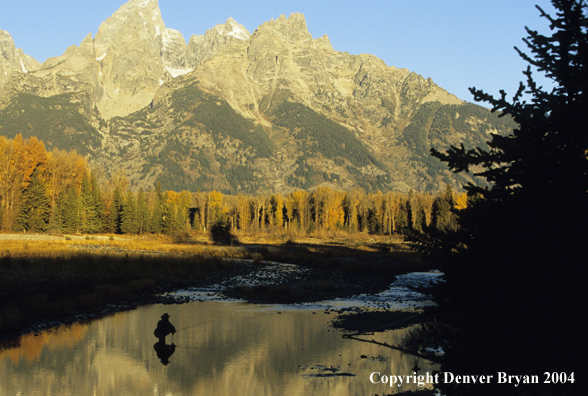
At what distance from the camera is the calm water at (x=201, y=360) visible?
13758 millimetres

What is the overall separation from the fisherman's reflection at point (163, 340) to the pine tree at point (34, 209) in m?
71.2

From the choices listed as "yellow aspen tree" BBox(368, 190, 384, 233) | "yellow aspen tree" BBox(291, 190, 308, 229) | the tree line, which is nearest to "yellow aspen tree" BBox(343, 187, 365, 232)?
"yellow aspen tree" BBox(368, 190, 384, 233)

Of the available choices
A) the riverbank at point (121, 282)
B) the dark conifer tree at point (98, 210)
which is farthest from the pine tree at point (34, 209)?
the riverbank at point (121, 282)

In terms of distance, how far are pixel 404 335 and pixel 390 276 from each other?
23.6 m

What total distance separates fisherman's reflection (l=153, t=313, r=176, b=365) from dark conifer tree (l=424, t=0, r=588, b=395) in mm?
13019

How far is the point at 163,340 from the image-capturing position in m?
18.2

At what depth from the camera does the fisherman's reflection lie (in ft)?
56.1

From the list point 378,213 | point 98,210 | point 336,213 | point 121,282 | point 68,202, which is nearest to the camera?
point 121,282

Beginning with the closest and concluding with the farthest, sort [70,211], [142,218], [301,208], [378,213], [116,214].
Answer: [70,211] → [116,214] → [142,218] → [378,213] → [301,208]

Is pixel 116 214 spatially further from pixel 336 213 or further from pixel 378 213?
pixel 378 213

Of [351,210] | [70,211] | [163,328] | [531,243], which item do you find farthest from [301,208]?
[531,243]

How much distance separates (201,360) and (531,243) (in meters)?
13.3

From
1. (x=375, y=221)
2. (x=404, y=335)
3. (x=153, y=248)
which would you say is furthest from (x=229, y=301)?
(x=375, y=221)

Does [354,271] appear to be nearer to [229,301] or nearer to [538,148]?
[229,301]
